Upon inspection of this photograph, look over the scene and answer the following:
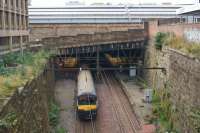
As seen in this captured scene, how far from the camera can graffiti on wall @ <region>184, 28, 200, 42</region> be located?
72.0 ft

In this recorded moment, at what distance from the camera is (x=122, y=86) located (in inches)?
1458

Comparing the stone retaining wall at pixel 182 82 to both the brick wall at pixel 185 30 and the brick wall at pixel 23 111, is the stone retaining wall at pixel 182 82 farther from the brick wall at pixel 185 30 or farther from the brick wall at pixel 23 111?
the brick wall at pixel 23 111

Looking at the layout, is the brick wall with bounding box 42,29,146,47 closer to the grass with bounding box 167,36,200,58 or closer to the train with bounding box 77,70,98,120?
the grass with bounding box 167,36,200,58

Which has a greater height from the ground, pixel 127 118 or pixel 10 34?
pixel 10 34

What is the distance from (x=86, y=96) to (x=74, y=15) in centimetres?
3557

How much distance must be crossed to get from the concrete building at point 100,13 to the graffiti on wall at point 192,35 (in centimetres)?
3412

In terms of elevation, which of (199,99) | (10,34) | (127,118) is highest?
(10,34)

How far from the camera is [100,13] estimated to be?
201 ft

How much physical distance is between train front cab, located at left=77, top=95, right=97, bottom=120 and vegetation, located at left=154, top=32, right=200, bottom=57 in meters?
6.30

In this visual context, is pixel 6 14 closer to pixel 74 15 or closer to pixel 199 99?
pixel 199 99

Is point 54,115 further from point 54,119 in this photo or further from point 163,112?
point 163,112

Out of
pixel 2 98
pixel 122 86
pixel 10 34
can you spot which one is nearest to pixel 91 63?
pixel 122 86

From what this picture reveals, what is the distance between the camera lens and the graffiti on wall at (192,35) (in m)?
21.9

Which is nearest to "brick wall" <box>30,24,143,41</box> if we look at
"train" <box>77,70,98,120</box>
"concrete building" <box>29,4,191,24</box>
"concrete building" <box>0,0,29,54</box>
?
"concrete building" <box>0,0,29,54</box>
